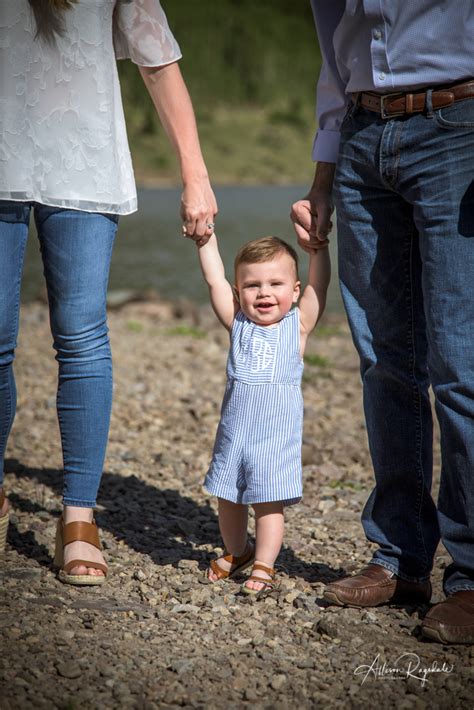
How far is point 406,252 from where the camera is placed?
10.2ft

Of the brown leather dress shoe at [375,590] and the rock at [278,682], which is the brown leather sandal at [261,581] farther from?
the rock at [278,682]

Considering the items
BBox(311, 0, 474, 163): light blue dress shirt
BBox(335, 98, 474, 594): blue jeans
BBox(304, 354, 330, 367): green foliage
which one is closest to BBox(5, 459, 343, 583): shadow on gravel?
BBox(335, 98, 474, 594): blue jeans

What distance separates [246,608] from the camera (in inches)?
129

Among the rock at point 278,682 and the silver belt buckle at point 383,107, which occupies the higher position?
the silver belt buckle at point 383,107

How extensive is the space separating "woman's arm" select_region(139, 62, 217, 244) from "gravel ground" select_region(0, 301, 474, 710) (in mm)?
1384

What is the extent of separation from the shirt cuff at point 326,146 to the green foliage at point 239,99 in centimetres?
1902

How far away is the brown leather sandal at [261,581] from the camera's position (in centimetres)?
335

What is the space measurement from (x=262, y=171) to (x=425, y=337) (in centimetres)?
7655

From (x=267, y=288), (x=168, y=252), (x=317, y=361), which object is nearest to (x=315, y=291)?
(x=267, y=288)

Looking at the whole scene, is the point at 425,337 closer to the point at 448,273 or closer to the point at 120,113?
the point at 448,273

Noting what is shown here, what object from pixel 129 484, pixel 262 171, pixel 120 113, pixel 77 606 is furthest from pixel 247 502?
pixel 262 171

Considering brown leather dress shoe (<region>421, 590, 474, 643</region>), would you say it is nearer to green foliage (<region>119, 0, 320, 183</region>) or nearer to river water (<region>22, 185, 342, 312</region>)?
river water (<region>22, 185, 342, 312</region>)
